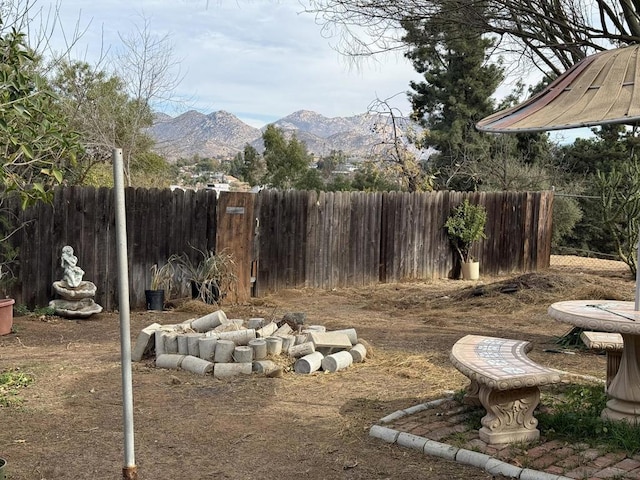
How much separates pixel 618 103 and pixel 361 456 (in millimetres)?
2450

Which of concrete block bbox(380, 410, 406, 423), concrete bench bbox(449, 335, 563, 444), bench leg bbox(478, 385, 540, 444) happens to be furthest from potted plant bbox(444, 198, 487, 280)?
bench leg bbox(478, 385, 540, 444)

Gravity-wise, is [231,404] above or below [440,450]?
below

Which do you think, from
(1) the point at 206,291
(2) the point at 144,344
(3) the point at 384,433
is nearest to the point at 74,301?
(1) the point at 206,291

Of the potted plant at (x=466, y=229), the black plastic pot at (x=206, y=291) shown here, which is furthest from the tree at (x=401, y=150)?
the black plastic pot at (x=206, y=291)

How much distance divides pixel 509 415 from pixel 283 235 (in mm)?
7518

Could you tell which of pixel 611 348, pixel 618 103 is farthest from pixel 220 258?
pixel 618 103

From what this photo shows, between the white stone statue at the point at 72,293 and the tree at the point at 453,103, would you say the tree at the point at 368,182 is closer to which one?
the tree at the point at 453,103

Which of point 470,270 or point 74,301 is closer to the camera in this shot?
point 74,301

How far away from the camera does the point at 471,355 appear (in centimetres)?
459

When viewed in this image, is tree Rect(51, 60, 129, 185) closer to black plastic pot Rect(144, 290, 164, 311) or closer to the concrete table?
black plastic pot Rect(144, 290, 164, 311)

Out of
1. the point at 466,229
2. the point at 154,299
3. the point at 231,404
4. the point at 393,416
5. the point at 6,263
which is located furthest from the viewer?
the point at 466,229

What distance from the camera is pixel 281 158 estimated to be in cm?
3117

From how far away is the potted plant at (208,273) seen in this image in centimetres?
992

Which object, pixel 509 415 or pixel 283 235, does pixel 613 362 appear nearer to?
pixel 509 415
